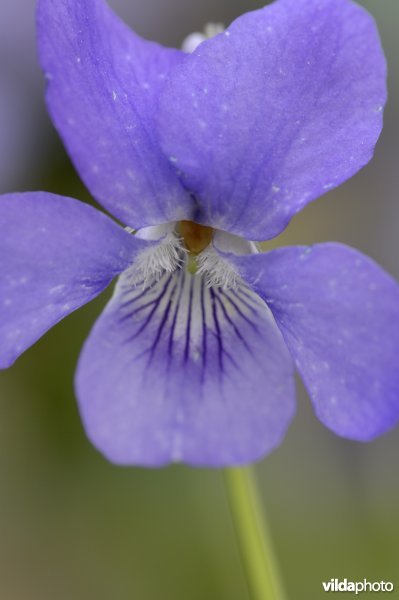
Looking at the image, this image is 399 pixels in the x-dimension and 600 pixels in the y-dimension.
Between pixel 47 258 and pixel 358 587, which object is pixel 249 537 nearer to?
pixel 47 258

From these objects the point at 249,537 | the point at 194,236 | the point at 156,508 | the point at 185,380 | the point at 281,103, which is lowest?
the point at 156,508

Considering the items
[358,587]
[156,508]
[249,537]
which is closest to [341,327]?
[249,537]

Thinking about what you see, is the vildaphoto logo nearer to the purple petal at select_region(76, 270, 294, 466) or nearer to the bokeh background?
the bokeh background

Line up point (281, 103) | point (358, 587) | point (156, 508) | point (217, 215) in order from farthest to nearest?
point (156, 508) → point (358, 587) → point (217, 215) → point (281, 103)

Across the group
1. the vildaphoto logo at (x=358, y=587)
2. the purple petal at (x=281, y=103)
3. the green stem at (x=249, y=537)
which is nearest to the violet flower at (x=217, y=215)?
the purple petal at (x=281, y=103)

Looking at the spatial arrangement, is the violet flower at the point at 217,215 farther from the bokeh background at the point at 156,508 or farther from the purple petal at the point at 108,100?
the bokeh background at the point at 156,508
